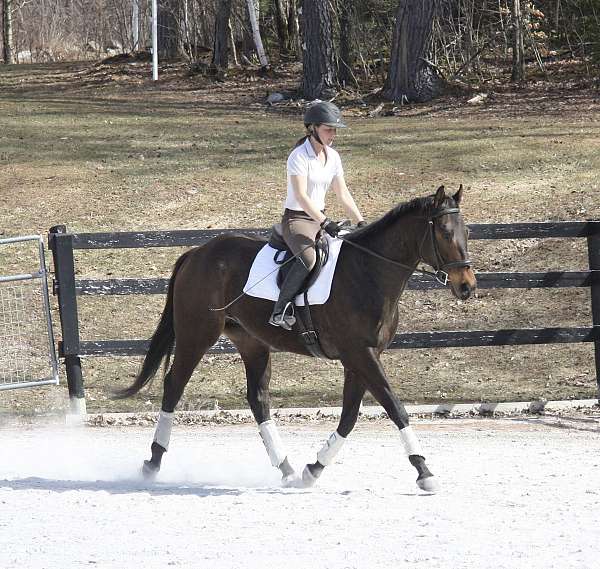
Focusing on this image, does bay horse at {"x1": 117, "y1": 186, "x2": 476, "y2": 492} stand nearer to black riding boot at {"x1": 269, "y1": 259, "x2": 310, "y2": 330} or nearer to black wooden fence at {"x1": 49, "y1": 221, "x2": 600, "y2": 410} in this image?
black riding boot at {"x1": 269, "y1": 259, "x2": 310, "y2": 330}

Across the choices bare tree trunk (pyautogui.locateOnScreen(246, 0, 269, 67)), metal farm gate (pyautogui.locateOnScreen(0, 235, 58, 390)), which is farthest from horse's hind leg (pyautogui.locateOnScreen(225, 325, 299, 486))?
bare tree trunk (pyautogui.locateOnScreen(246, 0, 269, 67))

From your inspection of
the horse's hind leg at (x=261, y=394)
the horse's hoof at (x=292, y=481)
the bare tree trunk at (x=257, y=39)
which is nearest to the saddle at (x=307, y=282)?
the horse's hind leg at (x=261, y=394)

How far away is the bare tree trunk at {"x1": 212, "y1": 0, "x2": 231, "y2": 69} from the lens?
25.6m

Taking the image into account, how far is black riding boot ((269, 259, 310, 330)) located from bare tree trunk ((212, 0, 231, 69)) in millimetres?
18943

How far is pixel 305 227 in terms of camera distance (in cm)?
754

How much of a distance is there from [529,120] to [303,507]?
1468 cm

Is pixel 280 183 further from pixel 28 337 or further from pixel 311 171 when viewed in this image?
pixel 311 171

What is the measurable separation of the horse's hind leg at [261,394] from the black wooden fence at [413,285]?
2027mm

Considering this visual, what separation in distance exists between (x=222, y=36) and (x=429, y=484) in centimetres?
2034

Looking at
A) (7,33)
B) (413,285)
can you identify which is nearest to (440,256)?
(413,285)

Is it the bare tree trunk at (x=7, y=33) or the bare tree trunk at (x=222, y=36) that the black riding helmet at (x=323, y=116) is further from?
the bare tree trunk at (x=7, y=33)

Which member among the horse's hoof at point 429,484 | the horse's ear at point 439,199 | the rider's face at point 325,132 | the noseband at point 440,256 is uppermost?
the rider's face at point 325,132

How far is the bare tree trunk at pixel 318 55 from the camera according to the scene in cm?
2223

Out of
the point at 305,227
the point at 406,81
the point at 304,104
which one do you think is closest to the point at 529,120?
the point at 406,81
